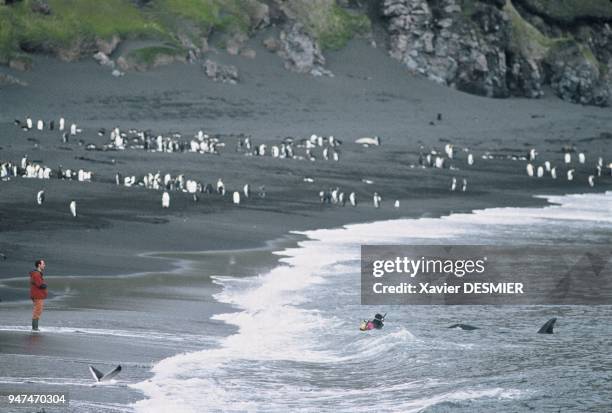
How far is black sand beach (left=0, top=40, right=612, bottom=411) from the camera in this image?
21.2m

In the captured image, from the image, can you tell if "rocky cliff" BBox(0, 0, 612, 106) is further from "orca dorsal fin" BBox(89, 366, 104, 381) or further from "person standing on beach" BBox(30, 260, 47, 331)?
"orca dorsal fin" BBox(89, 366, 104, 381)

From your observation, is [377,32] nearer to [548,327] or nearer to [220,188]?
[220,188]

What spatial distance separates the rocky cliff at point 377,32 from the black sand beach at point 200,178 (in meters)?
1.17

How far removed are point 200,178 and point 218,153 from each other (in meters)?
5.90

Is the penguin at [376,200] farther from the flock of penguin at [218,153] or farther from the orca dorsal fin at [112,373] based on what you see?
the orca dorsal fin at [112,373]

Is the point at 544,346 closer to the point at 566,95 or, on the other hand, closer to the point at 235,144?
the point at 235,144

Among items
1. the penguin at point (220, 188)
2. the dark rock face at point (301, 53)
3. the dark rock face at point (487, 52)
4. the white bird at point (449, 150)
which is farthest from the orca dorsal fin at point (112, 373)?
the dark rock face at point (487, 52)

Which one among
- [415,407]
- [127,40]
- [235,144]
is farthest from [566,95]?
[415,407]

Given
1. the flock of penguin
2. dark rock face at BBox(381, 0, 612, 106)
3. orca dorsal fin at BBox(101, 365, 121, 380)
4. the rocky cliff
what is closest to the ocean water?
orca dorsal fin at BBox(101, 365, 121, 380)

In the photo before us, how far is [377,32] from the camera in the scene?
7450cm

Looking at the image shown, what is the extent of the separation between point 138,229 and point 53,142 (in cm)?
1630

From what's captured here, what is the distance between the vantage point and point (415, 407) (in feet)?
53.4

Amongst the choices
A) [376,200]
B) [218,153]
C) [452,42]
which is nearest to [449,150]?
[218,153]

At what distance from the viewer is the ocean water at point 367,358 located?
16.4 metres
